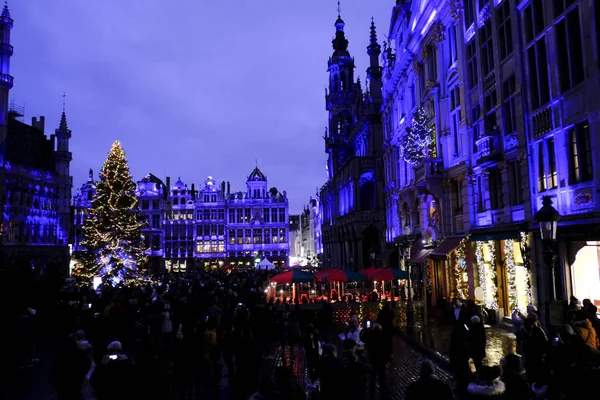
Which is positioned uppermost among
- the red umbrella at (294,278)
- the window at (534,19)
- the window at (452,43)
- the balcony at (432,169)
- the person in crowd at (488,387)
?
the window at (452,43)

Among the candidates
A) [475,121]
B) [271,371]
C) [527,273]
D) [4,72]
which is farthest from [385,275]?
[4,72]

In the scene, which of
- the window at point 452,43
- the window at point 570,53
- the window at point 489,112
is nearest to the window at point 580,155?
the window at point 570,53

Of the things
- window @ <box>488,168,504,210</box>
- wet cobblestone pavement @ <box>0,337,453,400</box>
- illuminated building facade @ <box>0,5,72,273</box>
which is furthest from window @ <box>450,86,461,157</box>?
illuminated building facade @ <box>0,5,72,273</box>

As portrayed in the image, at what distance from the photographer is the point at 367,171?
144 ft

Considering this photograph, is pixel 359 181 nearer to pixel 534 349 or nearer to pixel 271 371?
pixel 271 371

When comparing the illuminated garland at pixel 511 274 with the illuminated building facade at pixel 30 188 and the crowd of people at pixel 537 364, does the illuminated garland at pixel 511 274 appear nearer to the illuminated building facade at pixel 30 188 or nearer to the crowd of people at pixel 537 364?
the crowd of people at pixel 537 364

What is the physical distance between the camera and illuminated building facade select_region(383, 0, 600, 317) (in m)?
15.0

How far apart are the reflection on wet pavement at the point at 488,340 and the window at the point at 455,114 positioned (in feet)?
27.7

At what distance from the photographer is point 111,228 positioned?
35.2 meters

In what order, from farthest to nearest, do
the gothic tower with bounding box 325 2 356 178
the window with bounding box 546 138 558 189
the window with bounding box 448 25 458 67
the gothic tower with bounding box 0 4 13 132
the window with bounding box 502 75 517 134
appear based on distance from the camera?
the gothic tower with bounding box 325 2 356 178 → the gothic tower with bounding box 0 4 13 132 → the window with bounding box 448 25 458 67 → the window with bounding box 502 75 517 134 → the window with bounding box 546 138 558 189

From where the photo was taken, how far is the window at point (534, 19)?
16984mm

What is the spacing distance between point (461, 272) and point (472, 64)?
922cm

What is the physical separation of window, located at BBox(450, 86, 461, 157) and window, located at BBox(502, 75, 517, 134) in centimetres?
462

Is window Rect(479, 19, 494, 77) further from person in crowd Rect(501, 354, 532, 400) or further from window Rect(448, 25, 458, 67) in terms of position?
person in crowd Rect(501, 354, 532, 400)
